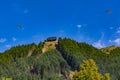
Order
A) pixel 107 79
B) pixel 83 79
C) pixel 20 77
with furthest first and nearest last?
pixel 20 77, pixel 107 79, pixel 83 79

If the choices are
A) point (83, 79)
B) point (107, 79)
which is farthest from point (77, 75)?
point (107, 79)

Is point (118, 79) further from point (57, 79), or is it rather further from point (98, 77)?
point (98, 77)

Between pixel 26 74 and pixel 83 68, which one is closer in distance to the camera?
pixel 83 68

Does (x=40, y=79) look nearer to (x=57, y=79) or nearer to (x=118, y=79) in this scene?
(x=57, y=79)

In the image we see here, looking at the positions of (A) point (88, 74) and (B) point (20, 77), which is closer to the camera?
(A) point (88, 74)

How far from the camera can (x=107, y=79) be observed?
4614 inches

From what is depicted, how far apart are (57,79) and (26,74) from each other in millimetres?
14431

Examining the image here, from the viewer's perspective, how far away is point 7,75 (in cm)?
19938

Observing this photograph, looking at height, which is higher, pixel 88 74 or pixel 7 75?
pixel 7 75

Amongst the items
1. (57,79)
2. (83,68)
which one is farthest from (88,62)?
(57,79)

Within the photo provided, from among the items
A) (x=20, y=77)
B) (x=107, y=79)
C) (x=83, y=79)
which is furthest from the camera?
(x=20, y=77)

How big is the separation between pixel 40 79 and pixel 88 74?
92768 mm

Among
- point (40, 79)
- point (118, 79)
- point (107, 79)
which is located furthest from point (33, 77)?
point (107, 79)

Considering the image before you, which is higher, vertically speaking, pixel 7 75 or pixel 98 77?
pixel 7 75
